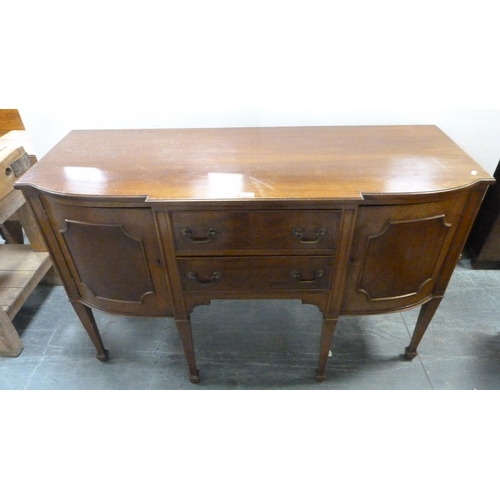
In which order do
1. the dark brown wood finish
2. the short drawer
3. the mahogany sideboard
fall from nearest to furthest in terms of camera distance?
1. the mahogany sideboard
2. the short drawer
3. the dark brown wood finish

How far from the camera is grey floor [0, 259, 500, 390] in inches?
54.9

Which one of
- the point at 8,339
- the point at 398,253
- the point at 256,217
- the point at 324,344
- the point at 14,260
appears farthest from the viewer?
the point at 14,260

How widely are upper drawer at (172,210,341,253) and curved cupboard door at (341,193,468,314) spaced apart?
0.11m

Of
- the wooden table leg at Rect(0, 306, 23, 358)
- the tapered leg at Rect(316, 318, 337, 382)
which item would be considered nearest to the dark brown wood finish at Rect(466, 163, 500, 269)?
the tapered leg at Rect(316, 318, 337, 382)

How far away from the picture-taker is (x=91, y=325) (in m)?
1.34

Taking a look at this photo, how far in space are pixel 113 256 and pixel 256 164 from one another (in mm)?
525

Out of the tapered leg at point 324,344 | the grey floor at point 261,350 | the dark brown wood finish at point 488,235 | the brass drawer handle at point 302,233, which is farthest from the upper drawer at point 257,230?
the dark brown wood finish at point 488,235

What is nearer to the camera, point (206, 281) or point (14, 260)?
point (206, 281)

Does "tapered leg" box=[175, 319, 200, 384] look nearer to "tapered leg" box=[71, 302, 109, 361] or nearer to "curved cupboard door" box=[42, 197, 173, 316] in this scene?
"curved cupboard door" box=[42, 197, 173, 316]

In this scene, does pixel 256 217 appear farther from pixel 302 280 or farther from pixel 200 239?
pixel 302 280

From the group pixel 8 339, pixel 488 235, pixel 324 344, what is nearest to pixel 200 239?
pixel 324 344

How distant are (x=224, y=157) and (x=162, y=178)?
0.23m

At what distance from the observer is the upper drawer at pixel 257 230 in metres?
0.92
